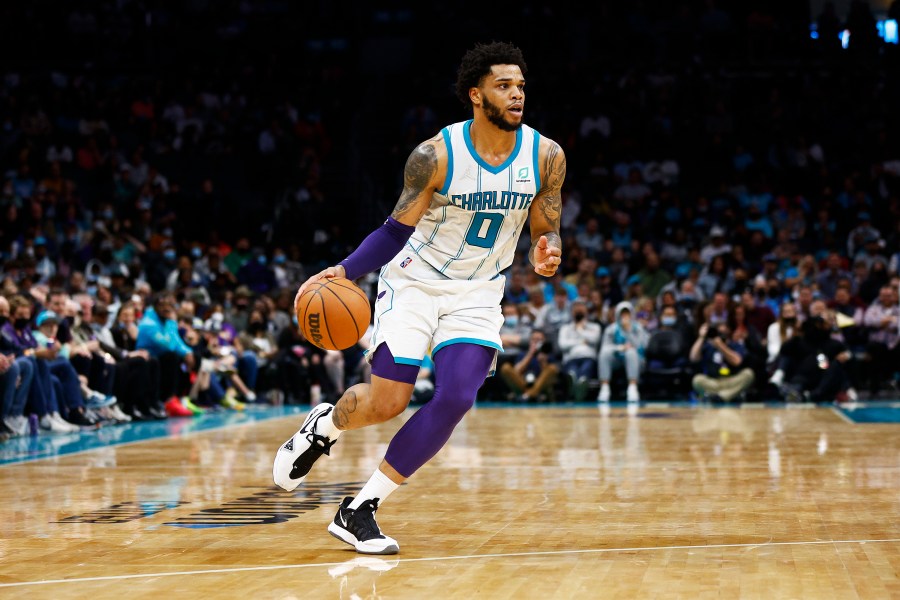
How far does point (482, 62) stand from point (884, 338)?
11717 mm

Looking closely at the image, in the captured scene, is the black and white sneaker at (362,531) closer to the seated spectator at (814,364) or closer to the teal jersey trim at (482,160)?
the teal jersey trim at (482,160)

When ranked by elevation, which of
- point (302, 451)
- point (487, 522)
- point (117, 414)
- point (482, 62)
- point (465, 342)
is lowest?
point (117, 414)

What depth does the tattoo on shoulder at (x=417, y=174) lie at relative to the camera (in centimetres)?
506

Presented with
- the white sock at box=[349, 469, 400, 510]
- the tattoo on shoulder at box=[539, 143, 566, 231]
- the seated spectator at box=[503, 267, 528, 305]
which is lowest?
the white sock at box=[349, 469, 400, 510]

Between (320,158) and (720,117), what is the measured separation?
685cm

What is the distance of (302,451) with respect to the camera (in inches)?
206

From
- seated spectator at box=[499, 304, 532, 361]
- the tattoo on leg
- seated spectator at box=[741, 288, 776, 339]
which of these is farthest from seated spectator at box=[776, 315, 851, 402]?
the tattoo on leg

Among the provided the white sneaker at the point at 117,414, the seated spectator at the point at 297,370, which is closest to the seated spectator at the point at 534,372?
the seated spectator at the point at 297,370

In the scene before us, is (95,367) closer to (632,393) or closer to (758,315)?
(632,393)

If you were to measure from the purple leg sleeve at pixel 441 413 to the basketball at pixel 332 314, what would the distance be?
38 centimetres

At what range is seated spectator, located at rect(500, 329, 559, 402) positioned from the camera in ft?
51.5

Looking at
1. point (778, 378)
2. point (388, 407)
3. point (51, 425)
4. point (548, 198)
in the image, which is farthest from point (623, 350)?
point (388, 407)

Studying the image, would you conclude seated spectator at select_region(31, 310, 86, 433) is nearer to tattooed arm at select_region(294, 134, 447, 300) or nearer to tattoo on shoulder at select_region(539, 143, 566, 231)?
tattooed arm at select_region(294, 134, 447, 300)

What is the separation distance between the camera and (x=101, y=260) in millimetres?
17156
